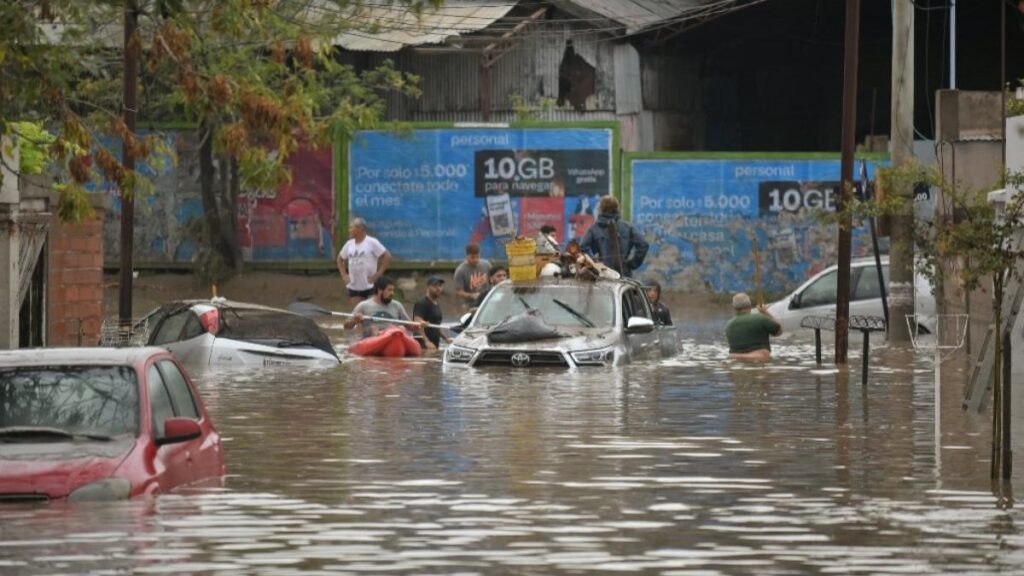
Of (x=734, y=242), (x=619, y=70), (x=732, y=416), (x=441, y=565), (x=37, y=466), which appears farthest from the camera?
(x=619, y=70)

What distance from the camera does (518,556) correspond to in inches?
430

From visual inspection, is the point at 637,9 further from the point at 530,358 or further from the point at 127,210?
the point at 530,358

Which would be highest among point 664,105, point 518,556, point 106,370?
point 664,105

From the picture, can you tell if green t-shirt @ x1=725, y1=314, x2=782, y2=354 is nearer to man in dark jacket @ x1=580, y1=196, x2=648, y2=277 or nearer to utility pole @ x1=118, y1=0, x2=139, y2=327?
man in dark jacket @ x1=580, y1=196, x2=648, y2=277

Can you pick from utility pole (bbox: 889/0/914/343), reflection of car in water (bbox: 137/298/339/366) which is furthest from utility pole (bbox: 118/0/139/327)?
utility pole (bbox: 889/0/914/343)

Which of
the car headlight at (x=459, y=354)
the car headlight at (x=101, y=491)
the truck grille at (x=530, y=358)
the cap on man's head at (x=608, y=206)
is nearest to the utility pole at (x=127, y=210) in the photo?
the car headlight at (x=459, y=354)

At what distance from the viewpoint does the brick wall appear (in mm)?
25344

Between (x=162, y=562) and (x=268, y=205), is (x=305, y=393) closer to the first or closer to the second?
(x=162, y=562)

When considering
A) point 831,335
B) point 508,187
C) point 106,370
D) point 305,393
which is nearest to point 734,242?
point 508,187

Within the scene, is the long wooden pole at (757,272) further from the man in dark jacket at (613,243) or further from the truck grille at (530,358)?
the truck grille at (530,358)

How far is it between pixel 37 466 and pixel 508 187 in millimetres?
27797

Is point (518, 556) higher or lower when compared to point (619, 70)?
lower

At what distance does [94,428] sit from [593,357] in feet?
37.4

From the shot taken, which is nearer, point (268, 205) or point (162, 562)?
point (162, 562)
